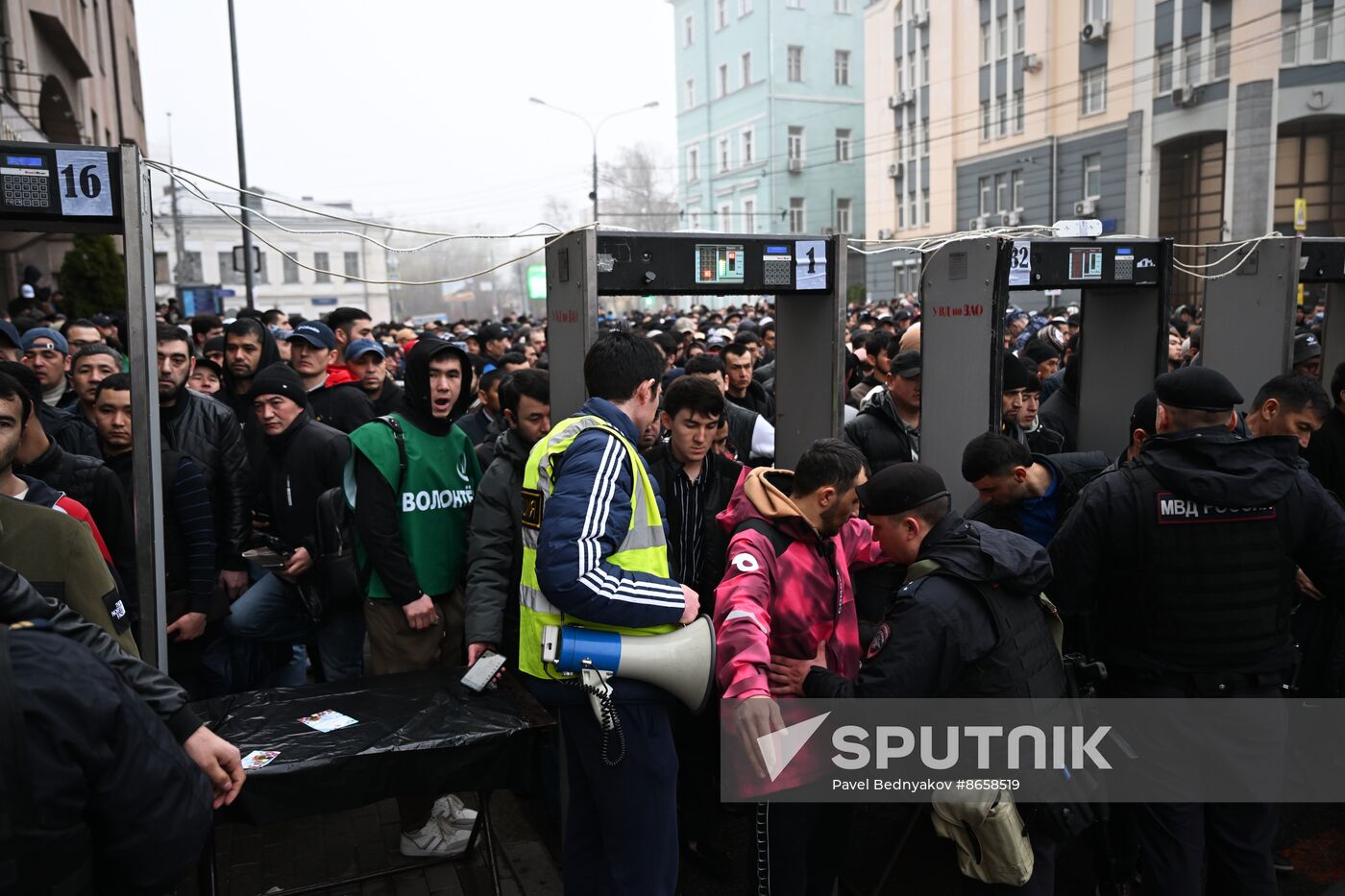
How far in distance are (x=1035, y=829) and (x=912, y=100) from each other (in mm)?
37938

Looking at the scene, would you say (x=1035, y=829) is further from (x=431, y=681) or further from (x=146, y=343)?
(x=146, y=343)

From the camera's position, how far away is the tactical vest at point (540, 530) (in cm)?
301

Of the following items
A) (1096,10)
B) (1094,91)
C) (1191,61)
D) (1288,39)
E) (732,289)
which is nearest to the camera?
(732,289)

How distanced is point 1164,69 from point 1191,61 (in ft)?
3.83

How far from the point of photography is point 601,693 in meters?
2.89

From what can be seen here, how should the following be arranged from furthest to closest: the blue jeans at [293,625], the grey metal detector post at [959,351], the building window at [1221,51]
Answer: the building window at [1221,51] → the grey metal detector post at [959,351] → the blue jeans at [293,625]

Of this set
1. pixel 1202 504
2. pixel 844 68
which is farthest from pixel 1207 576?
pixel 844 68

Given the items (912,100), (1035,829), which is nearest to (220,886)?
(1035,829)

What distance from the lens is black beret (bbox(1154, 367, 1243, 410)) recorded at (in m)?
3.26

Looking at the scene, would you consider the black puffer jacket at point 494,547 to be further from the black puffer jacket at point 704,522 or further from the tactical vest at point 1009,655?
the tactical vest at point 1009,655

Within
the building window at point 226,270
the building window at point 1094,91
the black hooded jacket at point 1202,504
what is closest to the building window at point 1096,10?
the building window at point 1094,91

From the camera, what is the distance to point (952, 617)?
2738 millimetres

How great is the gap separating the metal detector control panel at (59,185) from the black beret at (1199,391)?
146 inches

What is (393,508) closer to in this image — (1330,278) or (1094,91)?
(1330,278)
